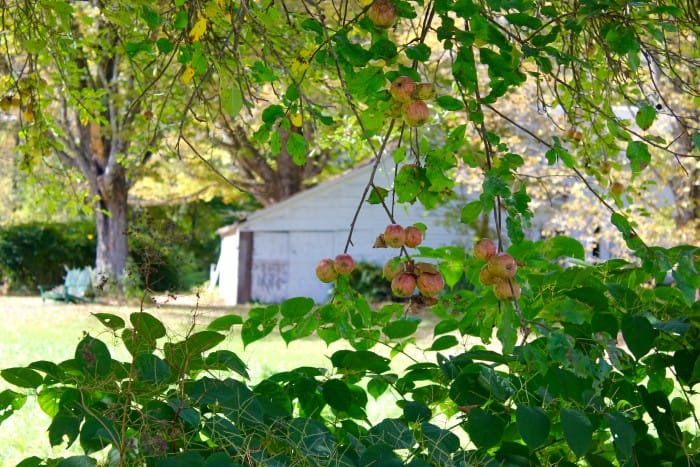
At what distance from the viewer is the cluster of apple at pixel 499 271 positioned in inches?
54.7

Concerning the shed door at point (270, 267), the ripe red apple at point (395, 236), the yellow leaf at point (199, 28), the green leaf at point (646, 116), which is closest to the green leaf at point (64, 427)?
the ripe red apple at point (395, 236)

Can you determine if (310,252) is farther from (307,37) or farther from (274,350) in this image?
(307,37)

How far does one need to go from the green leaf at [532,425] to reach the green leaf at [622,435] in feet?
0.48

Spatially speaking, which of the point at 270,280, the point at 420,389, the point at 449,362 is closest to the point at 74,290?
the point at 270,280

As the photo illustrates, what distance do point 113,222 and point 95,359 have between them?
17.2m

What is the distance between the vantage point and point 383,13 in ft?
5.49

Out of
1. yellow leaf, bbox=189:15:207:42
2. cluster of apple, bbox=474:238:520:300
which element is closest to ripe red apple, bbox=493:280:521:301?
cluster of apple, bbox=474:238:520:300

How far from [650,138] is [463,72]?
63 centimetres

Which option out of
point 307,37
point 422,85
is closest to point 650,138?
point 422,85

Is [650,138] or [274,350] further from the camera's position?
[274,350]

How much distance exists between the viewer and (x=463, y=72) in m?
1.74

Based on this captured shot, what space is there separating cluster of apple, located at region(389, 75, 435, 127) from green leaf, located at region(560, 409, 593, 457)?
2.18 ft

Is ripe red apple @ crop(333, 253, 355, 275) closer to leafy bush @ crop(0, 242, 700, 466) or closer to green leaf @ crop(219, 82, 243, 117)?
leafy bush @ crop(0, 242, 700, 466)

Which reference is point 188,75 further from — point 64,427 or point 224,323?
point 64,427
